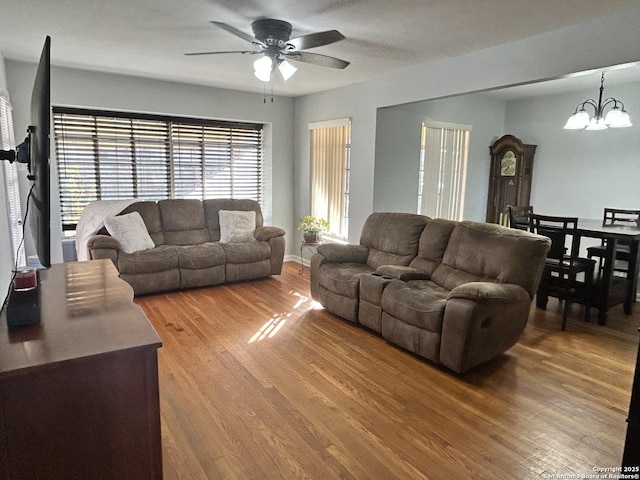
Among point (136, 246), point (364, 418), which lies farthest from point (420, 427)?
point (136, 246)

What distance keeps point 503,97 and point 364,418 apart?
5.44 metres

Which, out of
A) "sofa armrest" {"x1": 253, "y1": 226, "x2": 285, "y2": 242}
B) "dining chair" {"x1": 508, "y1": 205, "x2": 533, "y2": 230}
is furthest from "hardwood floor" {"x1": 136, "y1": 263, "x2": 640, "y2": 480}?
"sofa armrest" {"x1": 253, "y1": 226, "x2": 285, "y2": 242}

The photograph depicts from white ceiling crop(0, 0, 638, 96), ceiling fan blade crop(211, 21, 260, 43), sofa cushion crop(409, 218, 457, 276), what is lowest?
sofa cushion crop(409, 218, 457, 276)

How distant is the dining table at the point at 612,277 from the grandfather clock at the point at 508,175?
1.84 m

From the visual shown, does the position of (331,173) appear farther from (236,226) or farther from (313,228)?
(236,226)

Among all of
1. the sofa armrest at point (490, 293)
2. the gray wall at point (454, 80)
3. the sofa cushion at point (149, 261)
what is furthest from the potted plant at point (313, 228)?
the sofa armrest at point (490, 293)

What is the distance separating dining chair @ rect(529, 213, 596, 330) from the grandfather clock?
198cm

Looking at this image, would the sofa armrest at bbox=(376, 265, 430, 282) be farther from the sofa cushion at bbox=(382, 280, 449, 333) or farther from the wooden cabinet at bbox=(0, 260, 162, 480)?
the wooden cabinet at bbox=(0, 260, 162, 480)

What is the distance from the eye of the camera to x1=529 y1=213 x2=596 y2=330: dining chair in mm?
3854

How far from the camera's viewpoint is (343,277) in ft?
12.5

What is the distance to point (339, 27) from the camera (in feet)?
10.0

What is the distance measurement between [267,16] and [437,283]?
2.52 metres

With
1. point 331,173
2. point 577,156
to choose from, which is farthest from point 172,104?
point 577,156

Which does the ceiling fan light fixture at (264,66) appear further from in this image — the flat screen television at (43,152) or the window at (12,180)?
the window at (12,180)
